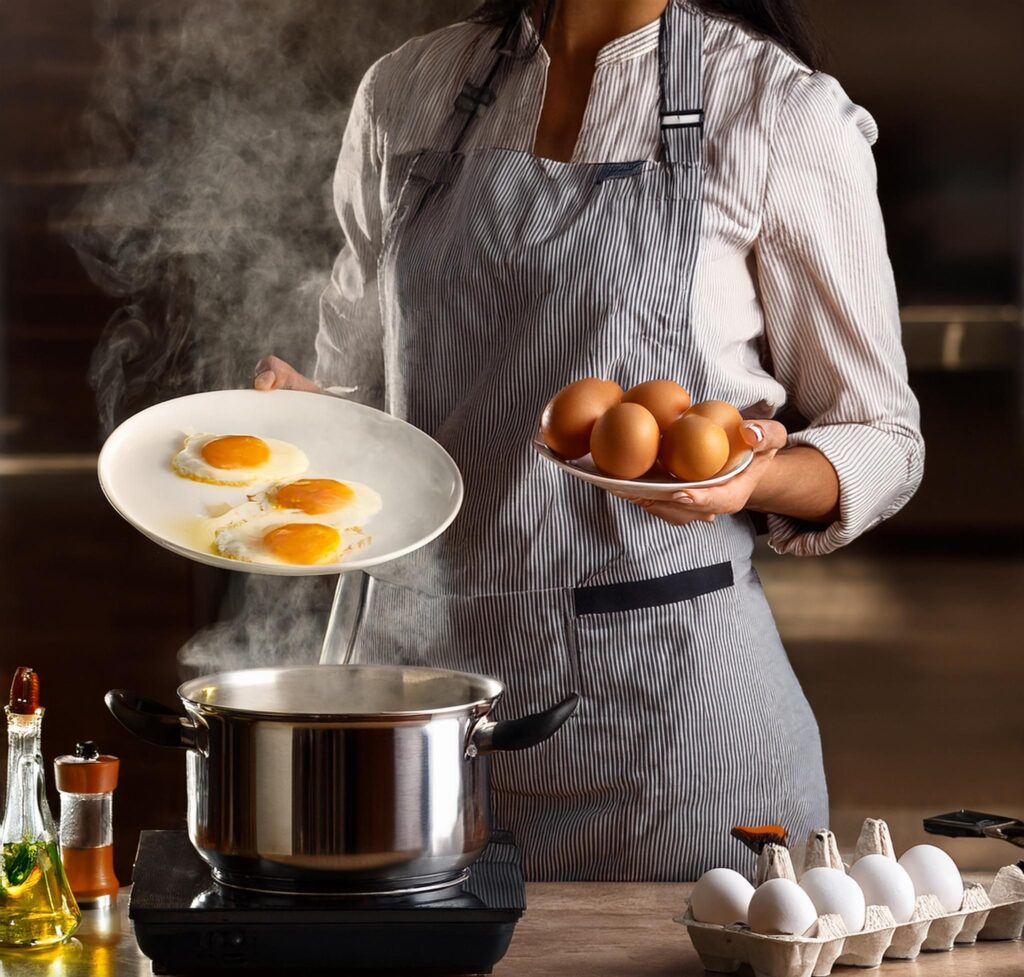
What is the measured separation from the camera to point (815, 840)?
3.15 feet

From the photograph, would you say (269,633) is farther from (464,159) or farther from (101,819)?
(101,819)

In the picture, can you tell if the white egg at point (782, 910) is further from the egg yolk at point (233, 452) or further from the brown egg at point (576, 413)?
the egg yolk at point (233, 452)

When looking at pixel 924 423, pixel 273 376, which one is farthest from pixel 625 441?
pixel 924 423

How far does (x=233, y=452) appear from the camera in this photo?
54.4 inches

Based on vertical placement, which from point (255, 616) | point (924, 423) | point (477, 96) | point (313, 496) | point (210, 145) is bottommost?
point (255, 616)

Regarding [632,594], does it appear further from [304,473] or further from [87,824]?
[87,824]

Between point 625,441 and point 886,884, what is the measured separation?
1.57 ft

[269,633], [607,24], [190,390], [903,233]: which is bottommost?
[269,633]

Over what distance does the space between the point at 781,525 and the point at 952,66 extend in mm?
1411

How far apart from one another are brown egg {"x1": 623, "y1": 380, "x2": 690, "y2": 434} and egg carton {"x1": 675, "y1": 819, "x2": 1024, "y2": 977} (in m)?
0.45

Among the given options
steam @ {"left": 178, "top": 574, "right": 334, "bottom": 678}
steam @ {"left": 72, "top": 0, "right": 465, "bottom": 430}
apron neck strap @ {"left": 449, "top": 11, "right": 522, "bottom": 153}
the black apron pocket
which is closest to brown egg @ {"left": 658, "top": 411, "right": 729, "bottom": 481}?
the black apron pocket

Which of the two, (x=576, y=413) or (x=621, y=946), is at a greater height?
(x=576, y=413)

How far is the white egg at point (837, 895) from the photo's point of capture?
0.87 m

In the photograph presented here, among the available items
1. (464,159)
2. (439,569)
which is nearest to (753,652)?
(439,569)
